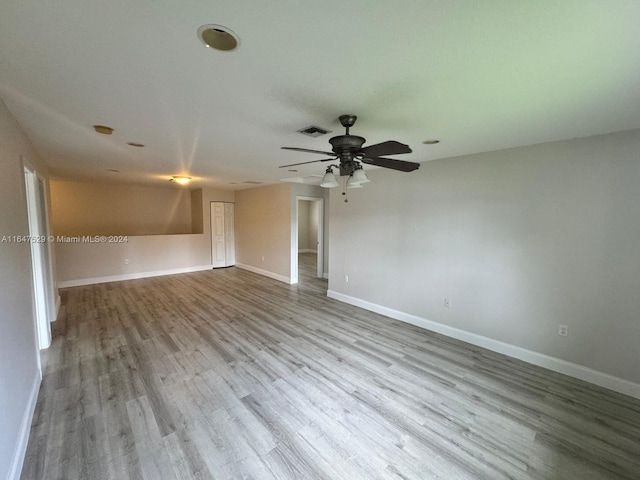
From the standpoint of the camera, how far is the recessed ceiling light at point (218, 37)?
113 cm

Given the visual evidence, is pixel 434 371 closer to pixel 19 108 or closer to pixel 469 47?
pixel 469 47

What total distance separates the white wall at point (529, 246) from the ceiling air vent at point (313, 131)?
197 centimetres

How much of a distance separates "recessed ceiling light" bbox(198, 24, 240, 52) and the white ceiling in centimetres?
4

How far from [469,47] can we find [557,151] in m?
2.25

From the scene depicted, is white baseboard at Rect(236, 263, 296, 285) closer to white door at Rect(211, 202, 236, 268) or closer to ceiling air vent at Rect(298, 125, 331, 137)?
white door at Rect(211, 202, 236, 268)

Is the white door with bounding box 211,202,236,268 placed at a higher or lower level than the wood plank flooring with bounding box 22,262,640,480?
higher

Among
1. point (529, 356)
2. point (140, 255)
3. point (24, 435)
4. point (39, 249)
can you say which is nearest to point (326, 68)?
point (24, 435)

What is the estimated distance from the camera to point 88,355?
116 inches

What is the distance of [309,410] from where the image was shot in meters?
2.14

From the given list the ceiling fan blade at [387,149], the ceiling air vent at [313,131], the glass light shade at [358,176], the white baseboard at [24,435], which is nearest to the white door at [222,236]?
the white baseboard at [24,435]

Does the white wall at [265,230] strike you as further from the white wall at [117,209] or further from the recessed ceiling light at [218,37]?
the recessed ceiling light at [218,37]

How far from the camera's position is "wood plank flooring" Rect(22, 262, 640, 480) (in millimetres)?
1667

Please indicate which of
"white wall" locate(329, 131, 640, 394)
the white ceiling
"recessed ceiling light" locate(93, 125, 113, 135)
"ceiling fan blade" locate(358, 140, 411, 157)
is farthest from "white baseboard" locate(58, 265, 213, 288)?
"ceiling fan blade" locate(358, 140, 411, 157)

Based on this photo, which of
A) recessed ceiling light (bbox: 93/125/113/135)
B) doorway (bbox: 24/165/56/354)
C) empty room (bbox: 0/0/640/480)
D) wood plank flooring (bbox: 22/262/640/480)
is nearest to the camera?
empty room (bbox: 0/0/640/480)
